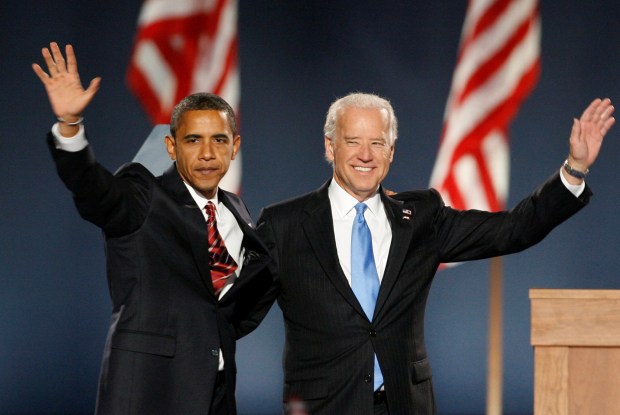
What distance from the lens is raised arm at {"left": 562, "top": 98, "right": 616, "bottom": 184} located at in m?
2.22

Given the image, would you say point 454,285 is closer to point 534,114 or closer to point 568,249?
point 568,249

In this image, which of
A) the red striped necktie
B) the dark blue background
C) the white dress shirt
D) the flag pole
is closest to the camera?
the red striped necktie

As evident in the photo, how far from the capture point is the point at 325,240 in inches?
89.5

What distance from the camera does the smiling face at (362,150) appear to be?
229 cm

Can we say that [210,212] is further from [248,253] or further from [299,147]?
[299,147]

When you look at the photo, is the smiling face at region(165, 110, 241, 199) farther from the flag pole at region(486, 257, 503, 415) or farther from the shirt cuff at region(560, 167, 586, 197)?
the flag pole at region(486, 257, 503, 415)

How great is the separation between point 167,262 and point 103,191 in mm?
232

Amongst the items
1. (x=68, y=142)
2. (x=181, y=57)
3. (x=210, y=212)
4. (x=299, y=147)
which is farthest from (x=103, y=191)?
(x=299, y=147)

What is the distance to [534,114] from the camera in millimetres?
4691

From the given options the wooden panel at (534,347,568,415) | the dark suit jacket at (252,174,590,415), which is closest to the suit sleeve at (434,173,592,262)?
the dark suit jacket at (252,174,590,415)

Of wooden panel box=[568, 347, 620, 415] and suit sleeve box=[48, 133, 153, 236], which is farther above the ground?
suit sleeve box=[48, 133, 153, 236]

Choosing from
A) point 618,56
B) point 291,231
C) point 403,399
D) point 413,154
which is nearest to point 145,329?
point 291,231

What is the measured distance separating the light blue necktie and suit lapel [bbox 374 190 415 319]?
23 millimetres

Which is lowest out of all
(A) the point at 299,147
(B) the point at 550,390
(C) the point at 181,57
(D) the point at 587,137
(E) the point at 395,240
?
(B) the point at 550,390
